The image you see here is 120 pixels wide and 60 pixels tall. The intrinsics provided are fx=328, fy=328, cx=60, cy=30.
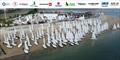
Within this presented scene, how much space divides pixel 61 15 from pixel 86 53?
1.47 ft

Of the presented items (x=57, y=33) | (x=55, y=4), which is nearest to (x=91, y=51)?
(x=57, y=33)

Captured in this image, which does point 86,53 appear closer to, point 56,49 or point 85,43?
point 85,43

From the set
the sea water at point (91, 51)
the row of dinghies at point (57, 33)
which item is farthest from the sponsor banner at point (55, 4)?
the sea water at point (91, 51)

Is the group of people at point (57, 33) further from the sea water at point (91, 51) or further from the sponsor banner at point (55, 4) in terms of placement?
the sponsor banner at point (55, 4)

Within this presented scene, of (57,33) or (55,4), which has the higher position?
(55,4)

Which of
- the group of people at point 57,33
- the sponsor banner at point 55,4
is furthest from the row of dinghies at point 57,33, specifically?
the sponsor banner at point 55,4

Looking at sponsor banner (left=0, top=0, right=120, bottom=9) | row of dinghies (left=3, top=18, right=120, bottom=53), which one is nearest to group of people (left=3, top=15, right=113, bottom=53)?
row of dinghies (left=3, top=18, right=120, bottom=53)

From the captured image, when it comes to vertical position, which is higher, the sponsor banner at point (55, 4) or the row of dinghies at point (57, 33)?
the sponsor banner at point (55, 4)

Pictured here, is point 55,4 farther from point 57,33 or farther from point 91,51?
point 91,51

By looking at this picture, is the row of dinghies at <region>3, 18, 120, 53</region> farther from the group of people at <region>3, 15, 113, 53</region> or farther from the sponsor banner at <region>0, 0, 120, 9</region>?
the sponsor banner at <region>0, 0, 120, 9</region>

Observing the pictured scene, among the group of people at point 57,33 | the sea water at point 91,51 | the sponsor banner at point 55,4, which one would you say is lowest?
the sea water at point 91,51

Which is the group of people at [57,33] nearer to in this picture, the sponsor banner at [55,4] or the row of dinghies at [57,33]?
the row of dinghies at [57,33]

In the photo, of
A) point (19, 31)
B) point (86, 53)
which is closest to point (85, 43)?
point (86, 53)

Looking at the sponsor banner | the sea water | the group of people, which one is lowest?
the sea water
